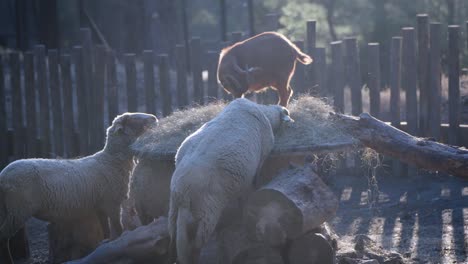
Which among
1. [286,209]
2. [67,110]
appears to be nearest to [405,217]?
[286,209]

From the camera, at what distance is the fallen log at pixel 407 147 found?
263 inches

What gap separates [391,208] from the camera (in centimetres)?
927

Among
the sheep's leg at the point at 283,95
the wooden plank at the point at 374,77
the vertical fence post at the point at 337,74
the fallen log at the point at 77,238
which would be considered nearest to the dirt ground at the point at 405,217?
the fallen log at the point at 77,238

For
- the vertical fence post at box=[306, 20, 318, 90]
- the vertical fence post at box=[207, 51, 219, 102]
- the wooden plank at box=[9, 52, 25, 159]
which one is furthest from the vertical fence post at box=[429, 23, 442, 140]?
the wooden plank at box=[9, 52, 25, 159]

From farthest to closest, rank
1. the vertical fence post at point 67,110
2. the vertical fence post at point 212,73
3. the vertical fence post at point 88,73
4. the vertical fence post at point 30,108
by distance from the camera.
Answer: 1. the vertical fence post at point 30,108
2. the vertical fence post at point 67,110
3. the vertical fence post at point 88,73
4. the vertical fence post at point 212,73

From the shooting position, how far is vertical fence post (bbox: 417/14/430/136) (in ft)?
34.3

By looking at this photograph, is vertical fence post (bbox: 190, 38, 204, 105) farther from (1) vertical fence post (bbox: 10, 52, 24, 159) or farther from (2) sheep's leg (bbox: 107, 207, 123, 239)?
(2) sheep's leg (bbox: 107, 207, 123, 239)

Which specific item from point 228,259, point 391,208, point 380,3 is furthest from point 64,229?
point 380,3

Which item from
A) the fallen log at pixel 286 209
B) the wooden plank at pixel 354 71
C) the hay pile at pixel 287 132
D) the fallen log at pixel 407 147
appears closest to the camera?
the fallen log at pixel 286 209

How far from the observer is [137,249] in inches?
259

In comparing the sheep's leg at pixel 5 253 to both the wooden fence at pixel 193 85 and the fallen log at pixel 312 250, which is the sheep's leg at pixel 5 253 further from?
the wooden fence at pixel 193 85

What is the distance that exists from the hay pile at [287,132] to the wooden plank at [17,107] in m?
5.14

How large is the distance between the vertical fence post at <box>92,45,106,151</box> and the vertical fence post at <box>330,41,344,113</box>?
132 inches

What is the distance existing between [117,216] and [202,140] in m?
1.96
